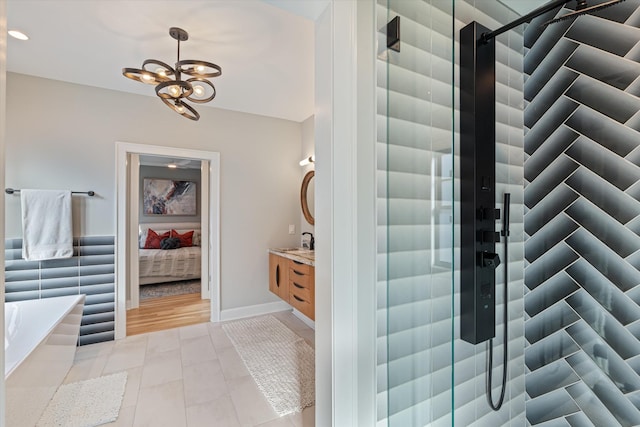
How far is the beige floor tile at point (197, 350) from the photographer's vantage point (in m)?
2.56

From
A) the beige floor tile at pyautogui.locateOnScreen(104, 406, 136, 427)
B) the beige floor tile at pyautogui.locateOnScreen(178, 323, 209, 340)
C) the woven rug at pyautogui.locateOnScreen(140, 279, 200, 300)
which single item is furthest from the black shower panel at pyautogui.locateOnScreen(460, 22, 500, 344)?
the woven rug at pyautogui.locateOnScreen(140, 279, 200, 300)

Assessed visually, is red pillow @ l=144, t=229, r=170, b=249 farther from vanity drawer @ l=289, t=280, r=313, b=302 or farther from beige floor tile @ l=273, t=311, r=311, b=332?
vanity drawer @ l=289, t=280, r=313, b=302

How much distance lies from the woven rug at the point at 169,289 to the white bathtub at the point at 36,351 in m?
2.17

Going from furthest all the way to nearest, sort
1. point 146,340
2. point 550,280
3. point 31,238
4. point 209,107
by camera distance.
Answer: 1. point 209,107
2. point 146,340
3. point 31,238
4. point 550,280

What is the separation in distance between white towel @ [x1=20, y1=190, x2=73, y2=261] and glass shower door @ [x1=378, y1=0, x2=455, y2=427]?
10.4 ft

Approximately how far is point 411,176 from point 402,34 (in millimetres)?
577

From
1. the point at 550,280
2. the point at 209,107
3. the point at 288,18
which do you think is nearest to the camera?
the point at 550,280

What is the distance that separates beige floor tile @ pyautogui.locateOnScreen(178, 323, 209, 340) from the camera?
3.08 metres

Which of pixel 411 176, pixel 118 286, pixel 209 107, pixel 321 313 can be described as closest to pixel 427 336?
pixel 321 313

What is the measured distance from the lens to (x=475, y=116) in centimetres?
124

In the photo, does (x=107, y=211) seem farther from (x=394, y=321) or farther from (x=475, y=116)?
(x=475, y=116)

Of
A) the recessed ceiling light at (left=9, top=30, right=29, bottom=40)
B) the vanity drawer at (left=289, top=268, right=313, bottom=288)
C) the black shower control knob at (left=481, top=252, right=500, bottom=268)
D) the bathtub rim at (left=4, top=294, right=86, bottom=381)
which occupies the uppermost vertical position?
the recessed ceiling light at (left=9, top=30, right=29, bottom=40)

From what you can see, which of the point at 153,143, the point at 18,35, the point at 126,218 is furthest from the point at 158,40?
the point at 126,218

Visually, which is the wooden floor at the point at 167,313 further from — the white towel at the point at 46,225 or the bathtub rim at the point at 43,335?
the white towel at the point at 46,225
